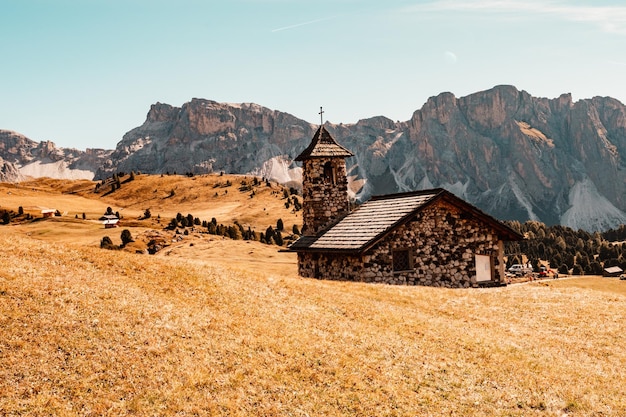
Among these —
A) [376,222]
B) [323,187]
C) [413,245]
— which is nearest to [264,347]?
[413,245]

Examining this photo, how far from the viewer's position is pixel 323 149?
129 ft

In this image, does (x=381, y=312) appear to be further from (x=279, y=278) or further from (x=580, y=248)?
(x=580, y=248)

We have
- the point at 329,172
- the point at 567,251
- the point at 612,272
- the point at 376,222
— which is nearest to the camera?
the point at 376,222

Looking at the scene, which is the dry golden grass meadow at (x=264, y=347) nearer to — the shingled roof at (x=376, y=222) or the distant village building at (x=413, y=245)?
the distant village building at (x=413, y=245)

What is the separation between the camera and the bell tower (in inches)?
1516

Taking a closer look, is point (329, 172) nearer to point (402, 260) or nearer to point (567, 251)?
point (402, 260)

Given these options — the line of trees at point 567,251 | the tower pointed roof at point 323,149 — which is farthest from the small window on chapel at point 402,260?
the line of trees at point 567,251

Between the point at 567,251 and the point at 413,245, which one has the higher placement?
the point at 413,245

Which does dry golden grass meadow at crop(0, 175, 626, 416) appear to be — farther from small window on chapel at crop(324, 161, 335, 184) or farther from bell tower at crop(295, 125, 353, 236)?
small window on chapel at crop(324, 161, 335, 184)

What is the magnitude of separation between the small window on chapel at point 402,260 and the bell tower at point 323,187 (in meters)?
7.42

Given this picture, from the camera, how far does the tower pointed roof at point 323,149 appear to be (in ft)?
127

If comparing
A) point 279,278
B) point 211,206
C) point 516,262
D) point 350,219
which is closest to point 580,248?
point 516,262

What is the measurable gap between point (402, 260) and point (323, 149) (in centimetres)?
1105

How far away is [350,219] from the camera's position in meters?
36.1
